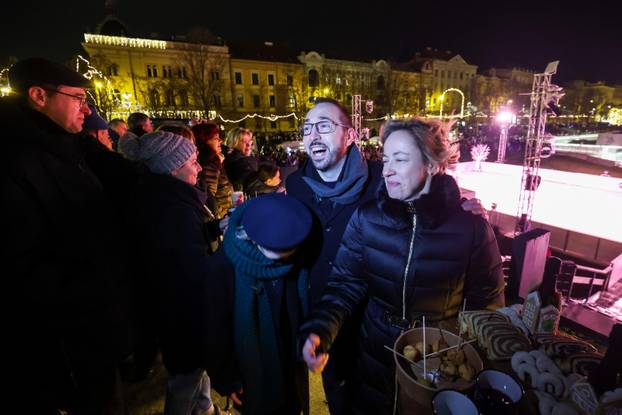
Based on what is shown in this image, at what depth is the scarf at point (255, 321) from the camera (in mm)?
1699

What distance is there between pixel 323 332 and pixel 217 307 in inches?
26.4

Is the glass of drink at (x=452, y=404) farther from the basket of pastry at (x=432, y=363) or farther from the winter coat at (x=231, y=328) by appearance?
the winter coat at (x=231, y=328)

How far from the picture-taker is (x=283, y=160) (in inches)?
682

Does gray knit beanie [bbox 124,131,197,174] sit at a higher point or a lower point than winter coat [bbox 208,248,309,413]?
higher

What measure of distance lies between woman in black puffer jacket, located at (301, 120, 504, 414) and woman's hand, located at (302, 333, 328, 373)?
0.03ft

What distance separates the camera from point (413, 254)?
1.68 m

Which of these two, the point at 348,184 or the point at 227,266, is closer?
the point at 227,266

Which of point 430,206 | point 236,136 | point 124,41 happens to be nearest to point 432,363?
point 430,206

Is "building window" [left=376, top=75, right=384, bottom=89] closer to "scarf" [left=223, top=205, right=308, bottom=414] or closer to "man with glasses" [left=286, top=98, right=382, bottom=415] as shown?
"man with glasses" [left=286, top=98, right=382, bottom=415]

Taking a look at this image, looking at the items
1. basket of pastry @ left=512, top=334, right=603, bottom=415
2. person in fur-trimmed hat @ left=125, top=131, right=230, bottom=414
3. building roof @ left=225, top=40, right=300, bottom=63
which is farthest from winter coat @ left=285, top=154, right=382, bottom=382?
building roof @ left=225, top=40, right=300, bottom=63

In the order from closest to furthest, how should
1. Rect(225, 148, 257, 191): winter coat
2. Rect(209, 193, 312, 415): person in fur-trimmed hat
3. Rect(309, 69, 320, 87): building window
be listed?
Rect(209, 193, 312, 415): person in fur-trimmed hat → Rect(225, 148, 257, 191): winter coat → Rect(309, 69, 320, 87): building window

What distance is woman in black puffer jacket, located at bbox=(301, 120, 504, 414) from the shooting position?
1.65 metres

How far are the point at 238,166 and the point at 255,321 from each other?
153 inches

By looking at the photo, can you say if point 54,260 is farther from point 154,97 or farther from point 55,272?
point 154,97
